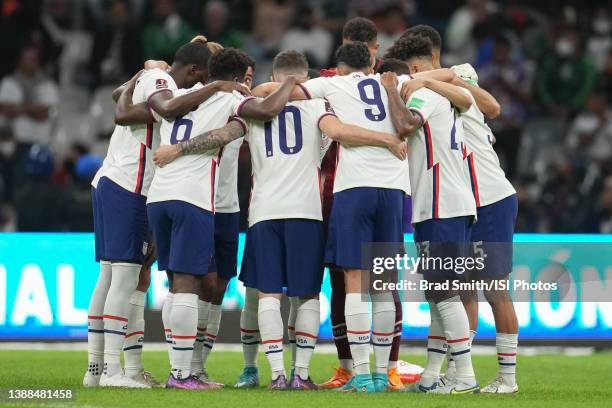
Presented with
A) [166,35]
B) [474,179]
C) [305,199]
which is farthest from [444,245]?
[166,35]

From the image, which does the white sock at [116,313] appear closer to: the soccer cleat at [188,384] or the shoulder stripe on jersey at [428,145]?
the soccer cleat at [188,384]

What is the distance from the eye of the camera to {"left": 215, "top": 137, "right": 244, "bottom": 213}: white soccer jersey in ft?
30.1

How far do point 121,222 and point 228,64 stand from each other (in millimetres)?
1323

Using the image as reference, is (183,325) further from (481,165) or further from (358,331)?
(481,165)

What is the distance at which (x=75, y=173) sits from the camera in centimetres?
1638

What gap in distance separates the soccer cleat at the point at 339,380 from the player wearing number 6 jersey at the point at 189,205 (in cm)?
89

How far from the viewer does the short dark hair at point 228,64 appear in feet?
28.6

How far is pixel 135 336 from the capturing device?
9156 mm

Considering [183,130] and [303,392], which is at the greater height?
[183,130]

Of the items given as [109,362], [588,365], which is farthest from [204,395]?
[588,365]

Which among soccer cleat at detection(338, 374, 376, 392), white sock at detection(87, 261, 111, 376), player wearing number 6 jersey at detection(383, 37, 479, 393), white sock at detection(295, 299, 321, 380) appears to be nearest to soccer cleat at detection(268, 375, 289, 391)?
white sock at detection(295, 299, 321, 380)

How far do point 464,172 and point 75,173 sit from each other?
8.64 meters

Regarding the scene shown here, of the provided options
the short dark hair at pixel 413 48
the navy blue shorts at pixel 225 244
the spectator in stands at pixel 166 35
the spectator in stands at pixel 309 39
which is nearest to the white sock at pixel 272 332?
the navy blue shorts at pixel 225 244

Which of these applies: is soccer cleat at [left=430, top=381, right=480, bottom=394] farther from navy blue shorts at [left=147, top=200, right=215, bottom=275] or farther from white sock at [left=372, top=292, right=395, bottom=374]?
navy blue shorts at [left=147, top=200, right=215, bottom=275]
